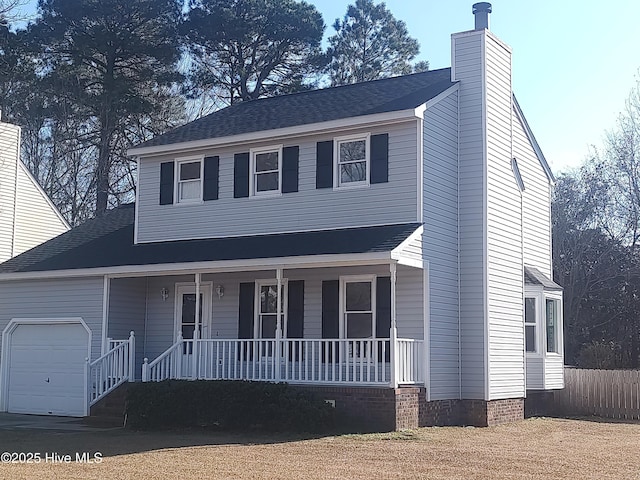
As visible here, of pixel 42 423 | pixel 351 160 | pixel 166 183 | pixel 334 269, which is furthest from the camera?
pixel 166 183

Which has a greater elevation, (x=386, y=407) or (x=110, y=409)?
(x=386, y=407)

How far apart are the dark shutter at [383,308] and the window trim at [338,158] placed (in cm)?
224

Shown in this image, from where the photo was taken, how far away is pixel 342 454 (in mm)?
14539

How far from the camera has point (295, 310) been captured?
20625 mm

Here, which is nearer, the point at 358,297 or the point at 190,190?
the point at 358,297

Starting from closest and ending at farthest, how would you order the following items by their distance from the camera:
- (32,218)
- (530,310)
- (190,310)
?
(190,310) < (530,310) < (32,218)

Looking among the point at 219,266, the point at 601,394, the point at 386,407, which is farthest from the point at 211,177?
the point at 601,394

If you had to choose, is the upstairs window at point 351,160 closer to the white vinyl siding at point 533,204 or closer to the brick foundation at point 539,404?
the white vinyl siding at point 533,204

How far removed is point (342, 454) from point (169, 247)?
361 inches

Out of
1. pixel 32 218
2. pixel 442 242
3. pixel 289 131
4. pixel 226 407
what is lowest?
pixel 226 407

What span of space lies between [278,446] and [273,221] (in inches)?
276

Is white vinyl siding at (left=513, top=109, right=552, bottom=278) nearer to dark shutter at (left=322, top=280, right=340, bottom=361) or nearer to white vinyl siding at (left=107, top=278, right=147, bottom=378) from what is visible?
dark shutter at (left=322, top=280, right=340, bottom=361)

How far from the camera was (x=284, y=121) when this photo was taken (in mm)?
21766

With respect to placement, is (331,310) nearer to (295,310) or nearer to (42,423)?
(295,310)
